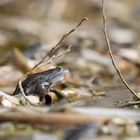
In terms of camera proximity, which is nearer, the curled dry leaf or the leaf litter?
the leaf litter

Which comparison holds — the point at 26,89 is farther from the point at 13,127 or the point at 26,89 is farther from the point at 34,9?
the point at 34,9

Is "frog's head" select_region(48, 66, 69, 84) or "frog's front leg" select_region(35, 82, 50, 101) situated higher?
"frog's head" select_region(48, 66, 69, 84)

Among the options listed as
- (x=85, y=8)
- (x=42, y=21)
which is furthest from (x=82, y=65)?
(x=85, y=8)

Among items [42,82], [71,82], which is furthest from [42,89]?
[71,82]

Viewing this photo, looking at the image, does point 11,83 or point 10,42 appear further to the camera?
point 10,42

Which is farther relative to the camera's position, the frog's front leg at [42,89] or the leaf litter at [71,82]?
the frog's front leg at [42,89]

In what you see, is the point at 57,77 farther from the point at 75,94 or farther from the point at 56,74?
the point at 75,94

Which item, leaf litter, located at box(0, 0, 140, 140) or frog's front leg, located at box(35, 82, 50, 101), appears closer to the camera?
leaf litter, located at box(0, 0, 140, 140)

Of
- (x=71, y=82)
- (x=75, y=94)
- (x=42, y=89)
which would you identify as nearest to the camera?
(x=42, y=89)
